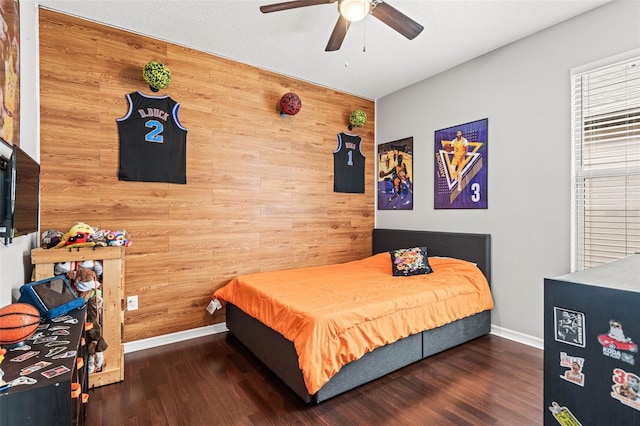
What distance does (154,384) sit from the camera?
7.24ft

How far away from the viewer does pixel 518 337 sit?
293 centimetres

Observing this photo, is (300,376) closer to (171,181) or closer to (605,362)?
(605,362)

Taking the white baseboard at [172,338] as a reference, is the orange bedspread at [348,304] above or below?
above

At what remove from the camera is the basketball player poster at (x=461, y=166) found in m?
3.23

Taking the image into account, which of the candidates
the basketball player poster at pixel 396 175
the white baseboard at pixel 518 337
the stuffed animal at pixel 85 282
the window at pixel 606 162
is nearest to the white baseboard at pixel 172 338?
the stuffed animal at pixel 85 282

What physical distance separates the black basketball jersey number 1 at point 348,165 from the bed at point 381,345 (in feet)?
3.45

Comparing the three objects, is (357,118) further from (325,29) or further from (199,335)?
(199,335)

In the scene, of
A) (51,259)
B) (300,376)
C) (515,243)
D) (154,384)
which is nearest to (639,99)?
(515,243)

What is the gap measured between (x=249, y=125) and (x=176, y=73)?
0.82m

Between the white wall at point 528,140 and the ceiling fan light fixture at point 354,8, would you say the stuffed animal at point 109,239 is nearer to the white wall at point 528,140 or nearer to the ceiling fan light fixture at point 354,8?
the ceiling fan light fixture at point 354,8

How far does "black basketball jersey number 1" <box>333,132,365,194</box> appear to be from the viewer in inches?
162

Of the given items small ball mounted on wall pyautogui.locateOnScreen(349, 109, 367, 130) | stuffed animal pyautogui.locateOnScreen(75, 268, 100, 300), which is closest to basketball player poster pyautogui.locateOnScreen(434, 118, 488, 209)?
small ball mounted on wall pyautogui.locateOnScreen(349, 109, 367, 130)

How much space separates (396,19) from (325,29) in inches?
30.8

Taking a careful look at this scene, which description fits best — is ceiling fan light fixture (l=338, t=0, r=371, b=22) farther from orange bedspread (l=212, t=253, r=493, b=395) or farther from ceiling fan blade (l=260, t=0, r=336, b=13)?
orange bedspread (l=212, t=253, r=493, b=395)
